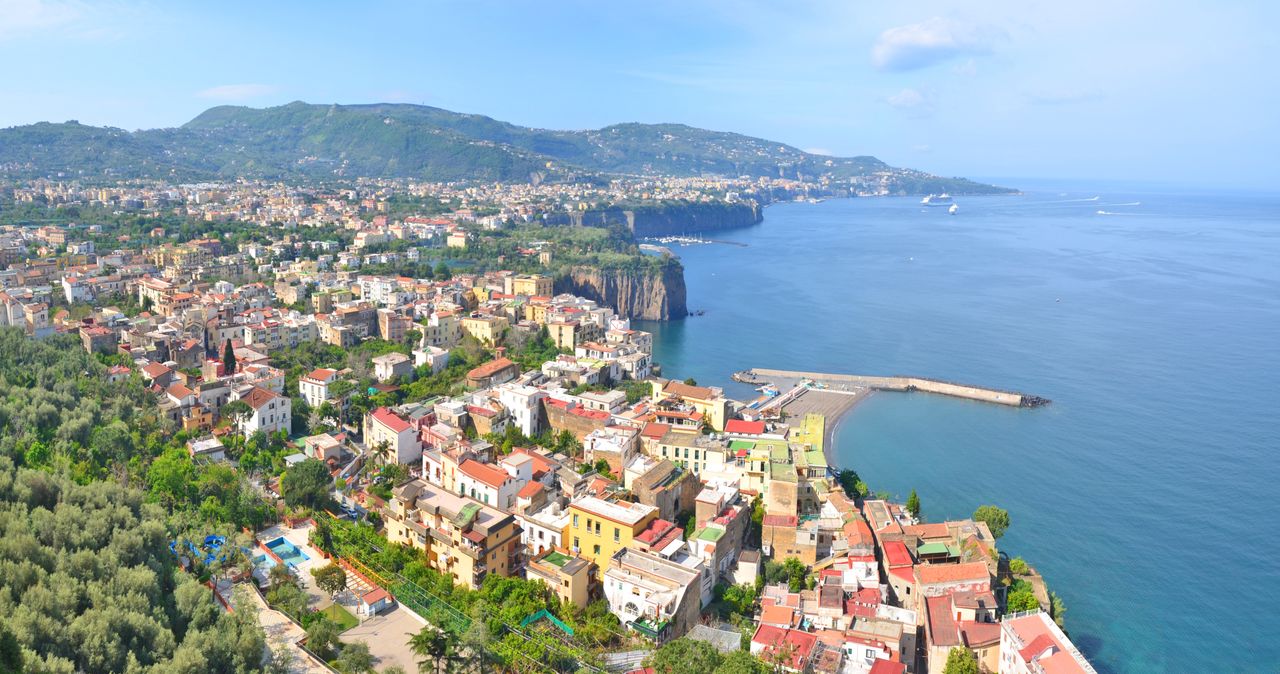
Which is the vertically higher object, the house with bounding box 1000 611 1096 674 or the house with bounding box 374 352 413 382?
the house with bounding box 374 352 413 382

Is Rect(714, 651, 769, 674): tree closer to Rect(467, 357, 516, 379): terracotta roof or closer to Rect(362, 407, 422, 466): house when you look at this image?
Rect(362, 407, 422, 466): house

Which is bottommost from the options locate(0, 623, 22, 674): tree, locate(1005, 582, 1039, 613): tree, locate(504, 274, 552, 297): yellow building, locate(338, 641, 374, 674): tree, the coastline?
the coastline

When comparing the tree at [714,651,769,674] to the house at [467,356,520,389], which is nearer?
the tree at [714,651,769,674]

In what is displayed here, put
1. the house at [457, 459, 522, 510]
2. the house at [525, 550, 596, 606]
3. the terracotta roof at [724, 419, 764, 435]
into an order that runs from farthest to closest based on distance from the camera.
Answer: the terracotta roof at [724, 419, 764, 435] → the house at [457, 459, 522, 510] → the house at [525, 550, 596, 606]

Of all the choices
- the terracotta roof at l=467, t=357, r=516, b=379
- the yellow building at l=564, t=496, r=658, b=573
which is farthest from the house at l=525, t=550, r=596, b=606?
the terracotta roof at l=467, t=357, r=516, b=379

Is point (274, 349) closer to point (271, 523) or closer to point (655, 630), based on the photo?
point (271, 523)

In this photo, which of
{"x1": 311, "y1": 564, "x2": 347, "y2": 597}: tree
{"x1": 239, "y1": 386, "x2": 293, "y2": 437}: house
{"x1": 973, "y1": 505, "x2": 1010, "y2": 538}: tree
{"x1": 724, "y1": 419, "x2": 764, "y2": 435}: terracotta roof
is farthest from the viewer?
{"x1": 724, "y1": 419, "x2": 764, "y2": 435}: terracotta roof

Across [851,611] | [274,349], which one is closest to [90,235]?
[274,349]
